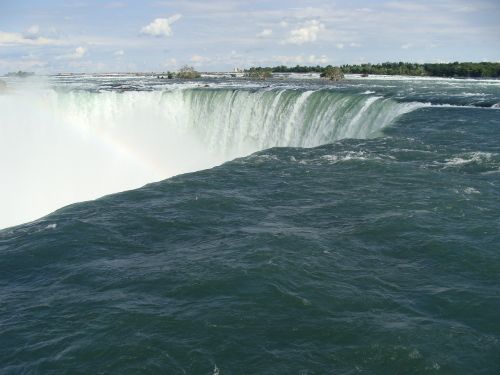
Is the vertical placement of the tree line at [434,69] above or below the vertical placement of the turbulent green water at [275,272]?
above

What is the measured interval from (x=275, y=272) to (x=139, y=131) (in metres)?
27.9

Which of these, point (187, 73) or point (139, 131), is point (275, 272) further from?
point (187, 73)

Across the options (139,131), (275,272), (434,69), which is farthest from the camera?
(434,69)

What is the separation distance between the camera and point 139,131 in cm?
3578

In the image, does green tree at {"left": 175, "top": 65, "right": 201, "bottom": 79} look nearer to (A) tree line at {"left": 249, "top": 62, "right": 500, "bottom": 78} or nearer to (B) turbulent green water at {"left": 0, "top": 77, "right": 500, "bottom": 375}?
(A) tree line at {"left": 249, "top": 62, "right": 500, "bottom": 78}

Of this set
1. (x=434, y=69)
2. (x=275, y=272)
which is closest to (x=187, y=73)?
(x=434, y=69)

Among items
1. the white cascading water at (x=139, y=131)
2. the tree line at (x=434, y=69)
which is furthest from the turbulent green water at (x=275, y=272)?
the tree line at (x=434, y=69)

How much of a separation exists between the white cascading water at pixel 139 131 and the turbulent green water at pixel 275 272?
8.19 metres

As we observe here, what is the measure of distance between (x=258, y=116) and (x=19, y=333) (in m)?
24.2

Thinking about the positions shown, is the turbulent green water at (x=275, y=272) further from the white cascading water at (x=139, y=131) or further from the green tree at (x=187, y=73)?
the green tree at (x=187, y=73)

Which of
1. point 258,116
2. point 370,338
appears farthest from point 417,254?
point 258,116

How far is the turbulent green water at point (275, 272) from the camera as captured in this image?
7.54m

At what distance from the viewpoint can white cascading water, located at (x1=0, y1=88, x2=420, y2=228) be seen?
26547 millimetres

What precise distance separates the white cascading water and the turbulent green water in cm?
819
